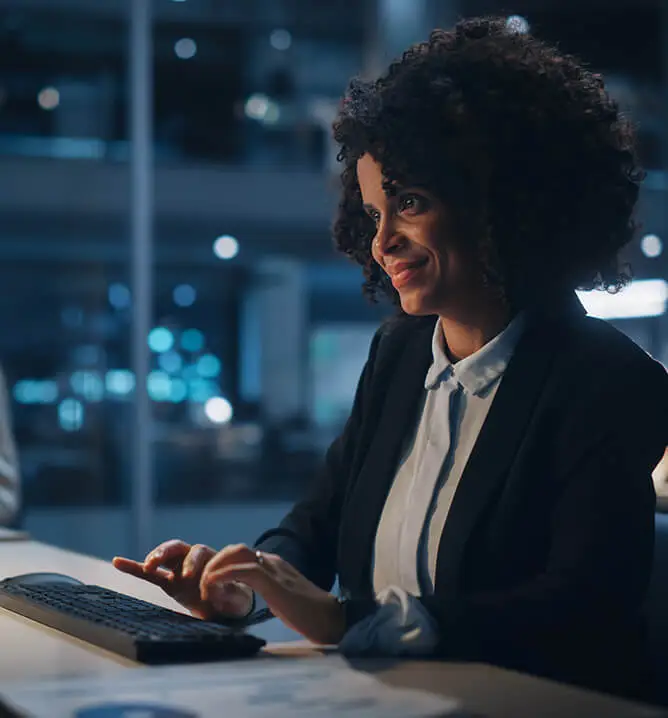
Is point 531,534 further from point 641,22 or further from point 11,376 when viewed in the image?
point 641,22

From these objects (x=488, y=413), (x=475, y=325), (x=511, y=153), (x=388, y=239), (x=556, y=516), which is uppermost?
(x=511, y=153)

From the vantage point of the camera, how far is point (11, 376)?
574 cm

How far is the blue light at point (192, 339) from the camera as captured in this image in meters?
5.86

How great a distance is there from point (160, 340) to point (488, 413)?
14.8 ft

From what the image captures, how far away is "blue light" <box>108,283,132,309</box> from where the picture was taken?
5770 mm

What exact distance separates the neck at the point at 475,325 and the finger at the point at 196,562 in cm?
43

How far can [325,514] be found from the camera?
1.72 m

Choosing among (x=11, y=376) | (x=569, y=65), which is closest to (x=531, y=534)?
(x=569, y=65)

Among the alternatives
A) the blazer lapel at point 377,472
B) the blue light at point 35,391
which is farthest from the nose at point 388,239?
the blue light at point 35,391

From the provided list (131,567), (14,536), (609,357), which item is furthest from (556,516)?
(14,536)

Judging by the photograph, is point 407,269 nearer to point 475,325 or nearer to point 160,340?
point 475,325

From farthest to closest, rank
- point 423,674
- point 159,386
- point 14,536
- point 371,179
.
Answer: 1. point 159,386
2. point 14,536
3. point 371,179
4. point 423,674

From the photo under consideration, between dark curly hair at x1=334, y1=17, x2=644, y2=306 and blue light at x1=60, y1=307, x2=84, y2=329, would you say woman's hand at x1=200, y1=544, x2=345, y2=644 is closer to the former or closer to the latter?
dark curly hair at x1=334, y1=17, x2=644, y2=306

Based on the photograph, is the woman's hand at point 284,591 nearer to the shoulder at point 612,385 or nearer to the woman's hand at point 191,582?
the woman's hand at point 191,582
